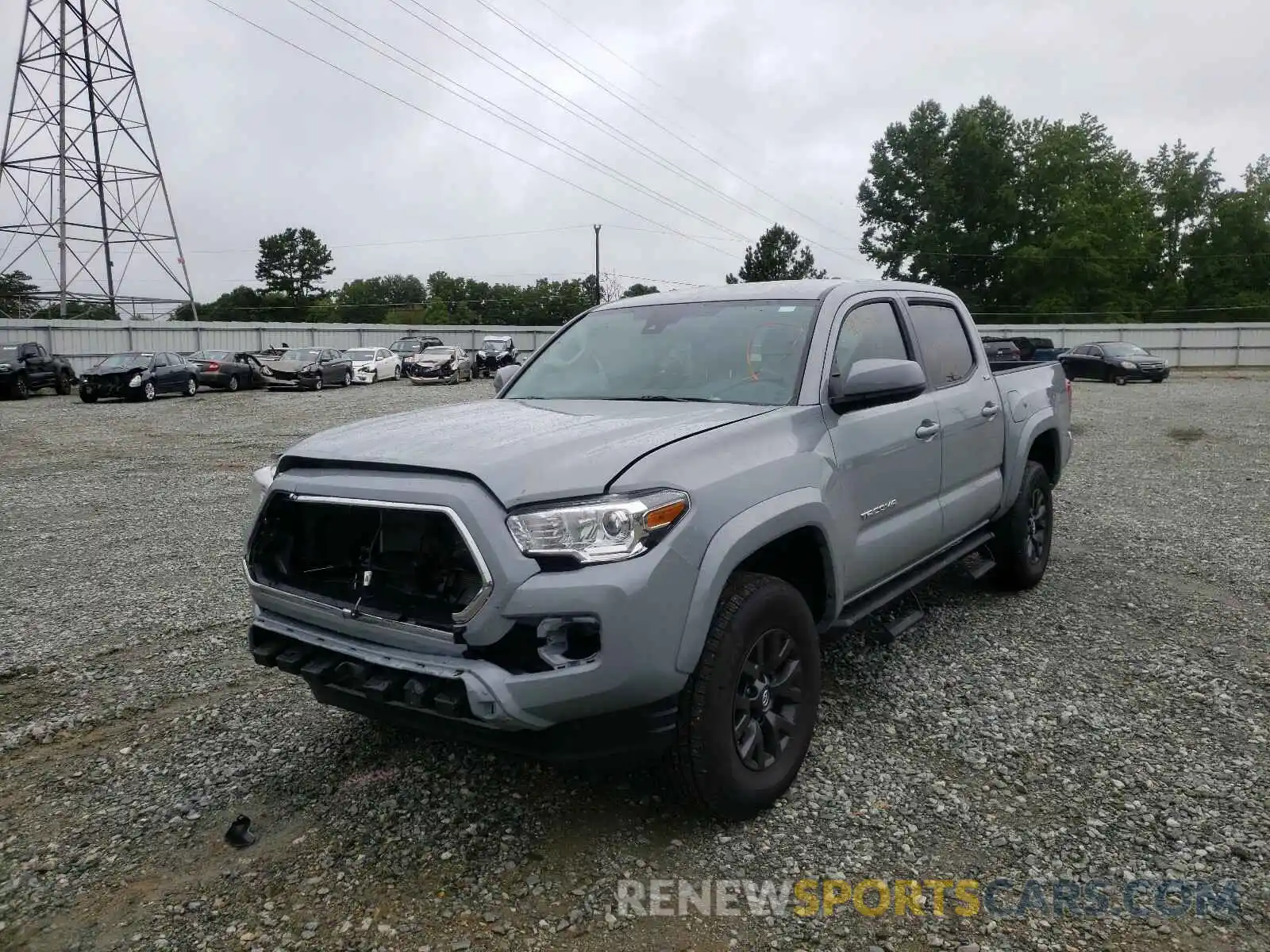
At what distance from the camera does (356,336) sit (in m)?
46.2

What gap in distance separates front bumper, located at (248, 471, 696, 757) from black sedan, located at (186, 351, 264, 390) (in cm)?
2849

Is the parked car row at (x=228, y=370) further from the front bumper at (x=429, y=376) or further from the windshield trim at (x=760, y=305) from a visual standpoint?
the windshield trim at (x=760, y=305)

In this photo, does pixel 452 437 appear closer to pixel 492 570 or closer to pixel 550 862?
pixel 492 570

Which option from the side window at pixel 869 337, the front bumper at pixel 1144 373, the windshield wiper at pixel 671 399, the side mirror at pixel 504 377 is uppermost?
the side window at pixel 869 337

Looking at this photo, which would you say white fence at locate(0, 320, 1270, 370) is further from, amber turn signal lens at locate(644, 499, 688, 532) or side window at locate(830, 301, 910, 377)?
amber turn signal lens at locate(644, 499, 688, 532)

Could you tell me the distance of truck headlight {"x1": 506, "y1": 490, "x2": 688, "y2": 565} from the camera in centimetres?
263

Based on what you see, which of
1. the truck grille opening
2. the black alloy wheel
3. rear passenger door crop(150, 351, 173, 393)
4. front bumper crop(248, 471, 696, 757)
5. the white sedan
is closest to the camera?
front bumper crop(248, 471, 696, 757)

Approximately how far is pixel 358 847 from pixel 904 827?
73.2 inches

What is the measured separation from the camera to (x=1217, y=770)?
348 centimetres

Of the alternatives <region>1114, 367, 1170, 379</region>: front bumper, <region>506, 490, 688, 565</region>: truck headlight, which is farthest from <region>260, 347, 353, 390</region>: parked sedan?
<region>506, 490, 688, 565</region>: truck headlight

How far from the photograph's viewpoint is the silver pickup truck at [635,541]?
2625mm

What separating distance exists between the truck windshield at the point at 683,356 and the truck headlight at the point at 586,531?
1.13 metres

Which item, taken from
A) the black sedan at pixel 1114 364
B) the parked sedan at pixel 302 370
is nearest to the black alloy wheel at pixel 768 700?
the parked sedan at pixel 302 370

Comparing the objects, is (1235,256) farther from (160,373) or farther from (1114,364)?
(160,373)
